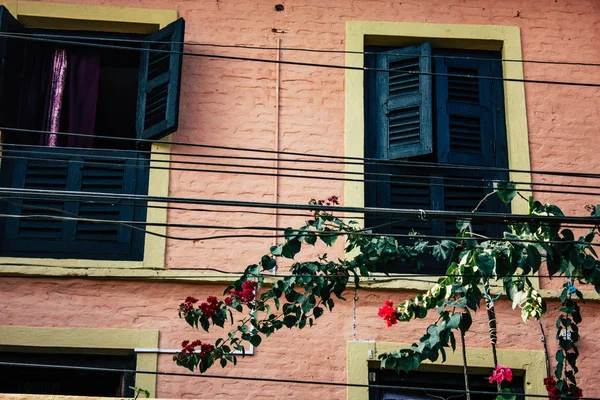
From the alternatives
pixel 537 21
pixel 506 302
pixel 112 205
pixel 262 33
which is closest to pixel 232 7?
pixel 262 33

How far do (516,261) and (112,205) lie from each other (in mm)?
3553

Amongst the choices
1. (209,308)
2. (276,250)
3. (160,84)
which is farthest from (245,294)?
(160,84)

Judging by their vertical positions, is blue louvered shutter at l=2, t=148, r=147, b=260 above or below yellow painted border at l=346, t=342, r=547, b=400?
above

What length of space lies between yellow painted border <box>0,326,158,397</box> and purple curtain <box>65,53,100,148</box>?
1.82 metres

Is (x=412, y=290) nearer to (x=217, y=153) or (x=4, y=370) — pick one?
(x=217, y=153)

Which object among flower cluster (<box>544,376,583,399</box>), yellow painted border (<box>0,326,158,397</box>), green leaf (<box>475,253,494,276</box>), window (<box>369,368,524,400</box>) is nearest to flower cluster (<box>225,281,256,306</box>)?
yellow painted border (<box>0,326,158,397</box>)

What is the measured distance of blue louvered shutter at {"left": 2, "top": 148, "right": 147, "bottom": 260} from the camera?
8930 millimetres

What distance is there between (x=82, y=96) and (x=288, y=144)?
1.90m

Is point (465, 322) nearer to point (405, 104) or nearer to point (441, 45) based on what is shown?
point (405, 104)

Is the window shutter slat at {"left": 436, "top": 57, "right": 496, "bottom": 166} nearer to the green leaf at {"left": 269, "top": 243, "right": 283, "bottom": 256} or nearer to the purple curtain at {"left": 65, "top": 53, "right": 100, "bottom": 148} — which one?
the green leaf at {"left": 269, "top": 243, "right": 283, "bottom": 256}

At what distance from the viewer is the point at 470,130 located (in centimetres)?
960

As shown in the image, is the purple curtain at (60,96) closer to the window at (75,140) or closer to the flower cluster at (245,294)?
the window at (75,140)

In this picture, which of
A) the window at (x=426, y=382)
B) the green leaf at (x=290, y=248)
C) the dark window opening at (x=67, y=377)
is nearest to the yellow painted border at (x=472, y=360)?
the window at (x=426, y=382)

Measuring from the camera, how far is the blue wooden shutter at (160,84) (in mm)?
9141
